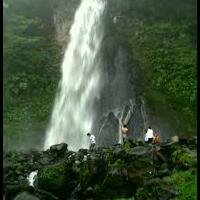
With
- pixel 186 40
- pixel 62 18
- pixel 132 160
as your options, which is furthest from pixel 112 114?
pixel 132 160

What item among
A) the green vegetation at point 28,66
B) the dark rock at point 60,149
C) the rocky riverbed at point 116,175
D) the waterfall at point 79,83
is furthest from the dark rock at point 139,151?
the green vegetation at point 28,66

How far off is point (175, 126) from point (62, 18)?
1906cm

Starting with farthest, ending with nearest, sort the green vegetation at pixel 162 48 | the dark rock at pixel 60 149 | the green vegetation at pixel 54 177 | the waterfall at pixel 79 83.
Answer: the green vegetation at pixel 162 48, the waterfall at pixel 79 83, the dark rock at pixel 60 149, the green vegetation at pixel 54 177

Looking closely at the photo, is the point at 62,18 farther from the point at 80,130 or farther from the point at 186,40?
the point at 80,130

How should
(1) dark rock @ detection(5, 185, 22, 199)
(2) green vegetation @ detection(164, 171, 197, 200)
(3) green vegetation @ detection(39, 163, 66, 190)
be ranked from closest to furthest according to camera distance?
(2) green vegetation @ detection(164, 171, 197, 200) < (1) dark rock @ detection(5, 185, 22, 199) < (3) green vegetation @ detection(39, 163, 66, 190)

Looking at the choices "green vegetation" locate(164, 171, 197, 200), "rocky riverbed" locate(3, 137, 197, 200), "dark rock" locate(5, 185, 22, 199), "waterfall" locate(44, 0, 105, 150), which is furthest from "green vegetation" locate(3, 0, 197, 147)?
"dark rock" locate(5, 185, 22, 199)

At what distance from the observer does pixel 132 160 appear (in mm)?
18125

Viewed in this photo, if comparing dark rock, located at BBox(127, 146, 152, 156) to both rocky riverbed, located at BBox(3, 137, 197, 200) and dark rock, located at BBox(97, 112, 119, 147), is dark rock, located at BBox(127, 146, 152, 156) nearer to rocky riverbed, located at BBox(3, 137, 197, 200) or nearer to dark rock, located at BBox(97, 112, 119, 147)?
rocky riverbed, located at BBox(3, 137, 197, 200)

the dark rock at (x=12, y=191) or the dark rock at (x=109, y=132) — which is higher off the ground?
the dark rock at (x=109, y=132)

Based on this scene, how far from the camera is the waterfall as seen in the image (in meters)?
39.3

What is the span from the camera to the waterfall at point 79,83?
39.3 metres

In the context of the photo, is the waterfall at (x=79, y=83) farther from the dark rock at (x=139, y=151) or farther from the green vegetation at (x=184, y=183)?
the green vegetation at (x=184, y=183)

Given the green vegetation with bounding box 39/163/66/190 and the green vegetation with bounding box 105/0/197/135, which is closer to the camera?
the green vegetation with bounding box 39/163/66/190

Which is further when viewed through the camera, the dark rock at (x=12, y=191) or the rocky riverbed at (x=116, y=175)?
the dark rock at (x=12, y=191)
